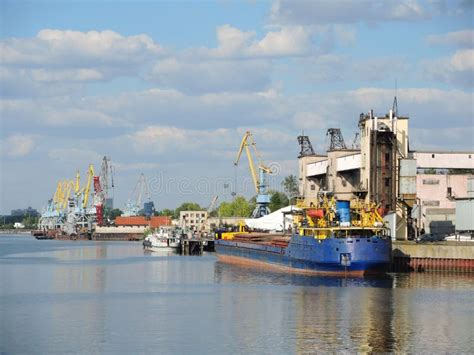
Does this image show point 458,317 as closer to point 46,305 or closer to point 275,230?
point 46,305

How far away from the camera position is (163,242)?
149250 millimetres

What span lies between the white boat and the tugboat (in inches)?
2272

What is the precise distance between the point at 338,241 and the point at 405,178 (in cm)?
2487

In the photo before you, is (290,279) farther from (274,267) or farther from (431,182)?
(431,182)

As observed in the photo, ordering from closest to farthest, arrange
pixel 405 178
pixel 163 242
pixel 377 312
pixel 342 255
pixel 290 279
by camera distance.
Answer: pixel 377 312, pixel 342 255, pixel 290 279, pixel 405 178, pixel 163 242

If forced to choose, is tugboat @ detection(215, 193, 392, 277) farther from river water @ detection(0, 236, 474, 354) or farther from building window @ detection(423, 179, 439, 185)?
building window @ detection(423, 179, 439, 185)

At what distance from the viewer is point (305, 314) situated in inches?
2224

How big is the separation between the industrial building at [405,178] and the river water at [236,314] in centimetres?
1794

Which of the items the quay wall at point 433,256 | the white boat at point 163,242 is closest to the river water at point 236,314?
the quay wall at point 433,256

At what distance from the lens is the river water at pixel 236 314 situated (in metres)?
46.2

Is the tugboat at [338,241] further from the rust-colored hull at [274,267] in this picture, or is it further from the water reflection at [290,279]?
the water reflection at [290,279]

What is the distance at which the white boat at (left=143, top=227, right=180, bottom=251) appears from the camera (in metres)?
147

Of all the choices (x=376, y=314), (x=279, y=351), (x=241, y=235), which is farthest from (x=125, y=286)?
(x=241, y=235)

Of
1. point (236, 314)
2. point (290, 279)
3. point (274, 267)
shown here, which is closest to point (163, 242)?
point (274, 267)
